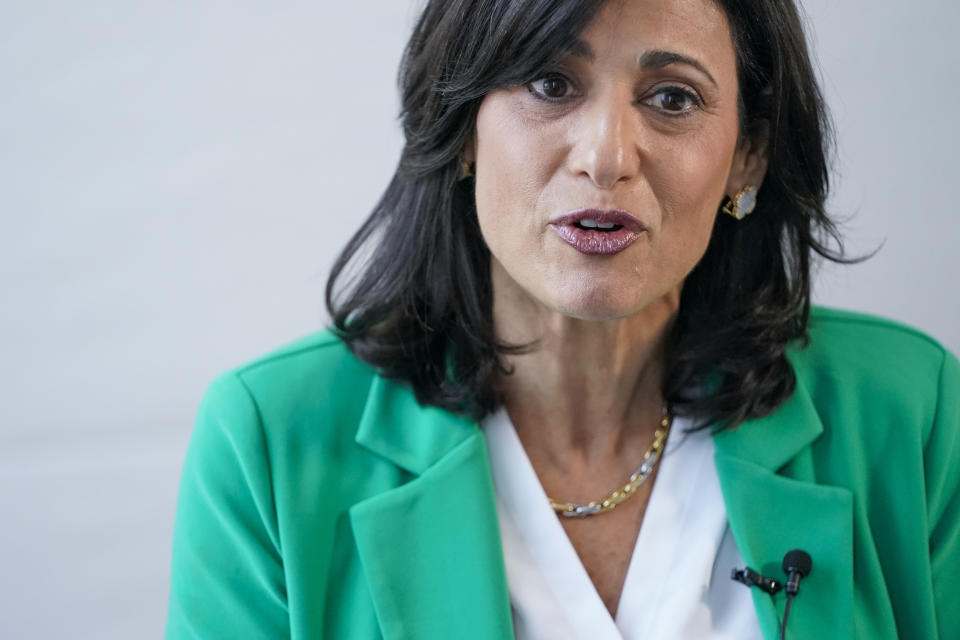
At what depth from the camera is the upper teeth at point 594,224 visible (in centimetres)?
137

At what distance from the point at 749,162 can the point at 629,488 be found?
1.65 feet

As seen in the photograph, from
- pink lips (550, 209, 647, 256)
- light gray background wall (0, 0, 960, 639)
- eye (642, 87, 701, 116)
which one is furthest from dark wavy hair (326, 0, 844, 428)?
light gray background wall (0, 0, 960, 639)

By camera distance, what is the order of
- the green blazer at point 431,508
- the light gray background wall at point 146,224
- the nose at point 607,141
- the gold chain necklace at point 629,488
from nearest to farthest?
the nose at point 607,141, the green blazer at point 431,508, the gold chain necklace at point 629,488, the light gray background wall at point 146,224

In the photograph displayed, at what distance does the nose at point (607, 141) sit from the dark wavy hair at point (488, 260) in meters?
0.16

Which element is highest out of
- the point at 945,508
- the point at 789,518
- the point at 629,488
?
the point at 629,488

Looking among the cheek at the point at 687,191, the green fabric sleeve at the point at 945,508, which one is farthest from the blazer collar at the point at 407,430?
the green fabric sleeve at the point at 945,508

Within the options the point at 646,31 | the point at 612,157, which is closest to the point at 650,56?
the point at 646,31

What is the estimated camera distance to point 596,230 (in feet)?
4.54

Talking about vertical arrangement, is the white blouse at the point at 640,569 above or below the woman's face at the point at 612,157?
below

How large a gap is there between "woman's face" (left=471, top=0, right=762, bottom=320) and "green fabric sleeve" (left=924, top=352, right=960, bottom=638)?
0.49 metres

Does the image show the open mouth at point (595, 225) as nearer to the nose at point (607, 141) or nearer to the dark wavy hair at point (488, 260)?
the nose at point (607, 141)

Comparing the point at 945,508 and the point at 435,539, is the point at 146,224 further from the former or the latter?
the point at 945,508

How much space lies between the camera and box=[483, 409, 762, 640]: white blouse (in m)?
1.46

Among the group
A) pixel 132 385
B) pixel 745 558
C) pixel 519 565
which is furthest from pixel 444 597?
pixel 132 385
